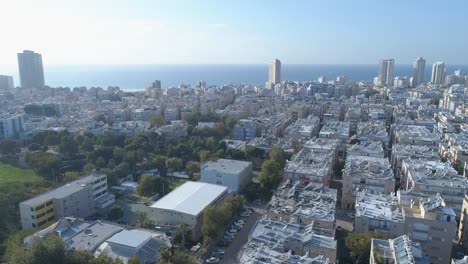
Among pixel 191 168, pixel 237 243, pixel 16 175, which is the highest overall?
pixel 191 168

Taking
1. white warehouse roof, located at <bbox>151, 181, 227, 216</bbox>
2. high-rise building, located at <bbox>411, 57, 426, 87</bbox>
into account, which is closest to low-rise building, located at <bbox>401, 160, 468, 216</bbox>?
white warehouse roof, located at <bbox>151, 181, 227, 216</bbox>

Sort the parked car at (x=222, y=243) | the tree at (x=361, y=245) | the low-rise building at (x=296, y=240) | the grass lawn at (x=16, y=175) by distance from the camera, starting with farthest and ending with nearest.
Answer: the grass lawn at (x=16, y=175) → the parked car at (x=222, y=243) → the tree at (x=361, y=245) → the low-rise building at (x=296, y=240)

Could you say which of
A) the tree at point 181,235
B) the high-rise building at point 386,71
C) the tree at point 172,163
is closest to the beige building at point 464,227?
the tree at point 181,235

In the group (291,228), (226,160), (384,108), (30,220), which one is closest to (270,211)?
(291,228)

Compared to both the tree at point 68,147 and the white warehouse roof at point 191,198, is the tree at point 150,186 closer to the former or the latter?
the white warehouse roof at point 191,198

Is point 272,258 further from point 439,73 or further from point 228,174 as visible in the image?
point 439,73

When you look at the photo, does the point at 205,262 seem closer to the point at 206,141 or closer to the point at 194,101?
the point at 206,141

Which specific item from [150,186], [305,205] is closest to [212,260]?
[305,205]
